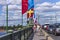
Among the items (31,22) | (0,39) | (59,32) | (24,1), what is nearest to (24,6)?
(24,1)

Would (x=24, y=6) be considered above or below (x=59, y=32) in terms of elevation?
above

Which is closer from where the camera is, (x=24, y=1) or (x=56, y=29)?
(x=24, y=1)

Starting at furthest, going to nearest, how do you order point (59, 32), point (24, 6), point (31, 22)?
point (31, 22) → point (59, 32) → point (24, 6)

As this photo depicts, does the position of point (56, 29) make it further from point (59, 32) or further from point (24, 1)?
point (24, 1)

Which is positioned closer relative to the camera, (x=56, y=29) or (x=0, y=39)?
(x=0, y=39)

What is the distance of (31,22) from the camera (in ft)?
147

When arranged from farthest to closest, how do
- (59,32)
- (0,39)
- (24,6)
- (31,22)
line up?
(31,22) < (59,32) < (24,6) < (0,39)

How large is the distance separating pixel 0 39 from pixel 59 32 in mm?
28445

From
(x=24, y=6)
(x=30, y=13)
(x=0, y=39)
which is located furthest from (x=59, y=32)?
(x=0, y=39)

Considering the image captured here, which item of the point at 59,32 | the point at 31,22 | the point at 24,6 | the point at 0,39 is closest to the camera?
the point at 0,39

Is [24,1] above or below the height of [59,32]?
above

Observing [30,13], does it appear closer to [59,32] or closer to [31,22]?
[59,32]

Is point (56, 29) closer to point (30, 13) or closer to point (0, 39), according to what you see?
point (30, 13)

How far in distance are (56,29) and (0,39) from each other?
28689mm
